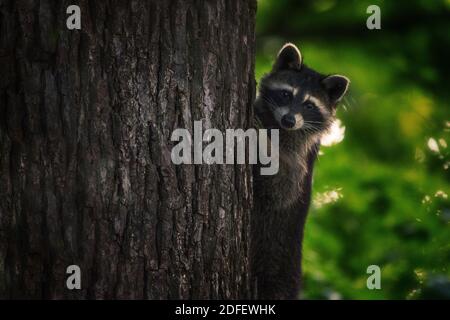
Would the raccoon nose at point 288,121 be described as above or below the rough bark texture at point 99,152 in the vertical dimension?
above

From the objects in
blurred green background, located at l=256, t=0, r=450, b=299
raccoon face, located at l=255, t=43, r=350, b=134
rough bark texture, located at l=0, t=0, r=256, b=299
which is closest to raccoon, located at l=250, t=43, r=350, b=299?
raccoon face, located at l=255, t=43, r=350, b=134

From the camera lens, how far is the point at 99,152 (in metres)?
3.52

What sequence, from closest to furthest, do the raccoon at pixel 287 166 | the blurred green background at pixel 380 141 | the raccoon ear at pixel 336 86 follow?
1. the raccoon at pixel 287 166
2. the raccoon ear at pixel 336 86
3. the blurred green background at pixel 380 141

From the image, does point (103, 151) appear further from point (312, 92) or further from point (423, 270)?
point (423, 270)

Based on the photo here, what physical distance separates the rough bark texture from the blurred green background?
2.89m

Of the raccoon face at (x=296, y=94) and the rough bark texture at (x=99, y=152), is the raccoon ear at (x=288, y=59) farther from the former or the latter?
the rough bark texture at (x=99, y=152)

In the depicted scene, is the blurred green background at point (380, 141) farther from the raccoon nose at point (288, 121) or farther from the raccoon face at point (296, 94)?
the raccoon nose at point (288, 121)

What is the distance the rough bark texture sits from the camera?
3479 millimetres

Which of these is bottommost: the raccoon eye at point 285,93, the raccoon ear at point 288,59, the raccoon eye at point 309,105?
the raccoon eye at point 309,105

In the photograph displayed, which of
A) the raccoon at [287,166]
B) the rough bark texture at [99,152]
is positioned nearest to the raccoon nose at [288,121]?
the raccoon at [287,166]

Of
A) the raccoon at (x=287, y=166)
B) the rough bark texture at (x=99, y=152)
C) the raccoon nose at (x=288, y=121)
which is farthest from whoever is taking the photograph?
the raccoon nose at (x=288, y=121)

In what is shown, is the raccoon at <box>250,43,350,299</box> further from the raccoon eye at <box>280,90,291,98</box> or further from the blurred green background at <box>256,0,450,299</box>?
the blurred green background at <box>256,0,450,299</box>

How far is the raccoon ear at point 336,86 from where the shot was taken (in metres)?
6.18

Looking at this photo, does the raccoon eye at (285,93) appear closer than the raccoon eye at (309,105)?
Yes
